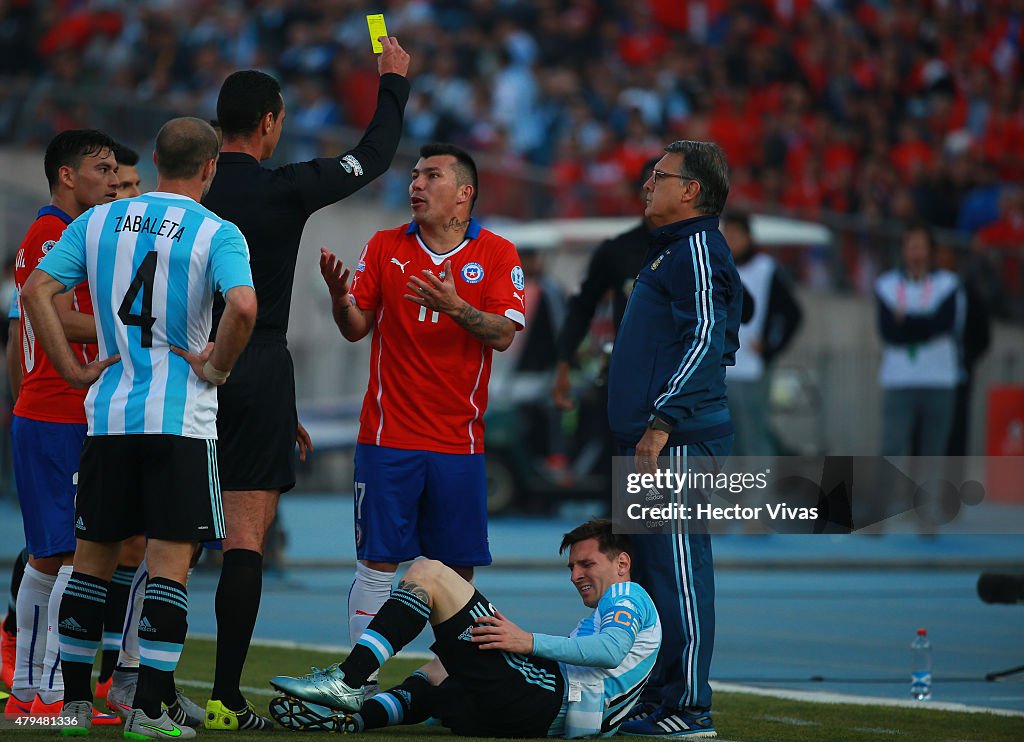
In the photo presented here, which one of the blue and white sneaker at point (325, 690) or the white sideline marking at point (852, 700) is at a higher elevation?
the blue and white sneaker at point (325, 690)

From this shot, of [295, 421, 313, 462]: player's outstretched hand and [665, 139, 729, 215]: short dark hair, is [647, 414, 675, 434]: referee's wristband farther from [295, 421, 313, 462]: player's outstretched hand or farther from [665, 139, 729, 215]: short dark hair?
[295, 421, 313, 462]: player's outstretched hand

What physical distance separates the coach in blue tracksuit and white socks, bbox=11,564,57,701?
245cm

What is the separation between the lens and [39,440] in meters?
6.83

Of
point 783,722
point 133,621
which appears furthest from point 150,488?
point 783,722

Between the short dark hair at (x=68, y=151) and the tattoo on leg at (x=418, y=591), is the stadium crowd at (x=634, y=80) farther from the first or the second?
the tattoo on leg at (x=418, y=591)

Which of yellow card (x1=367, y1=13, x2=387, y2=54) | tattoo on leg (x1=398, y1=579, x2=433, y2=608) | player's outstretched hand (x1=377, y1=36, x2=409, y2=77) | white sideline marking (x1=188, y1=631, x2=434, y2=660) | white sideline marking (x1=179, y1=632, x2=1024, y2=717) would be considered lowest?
white sideline marking (x1=179, y1=632, x2=1024, y2=717)

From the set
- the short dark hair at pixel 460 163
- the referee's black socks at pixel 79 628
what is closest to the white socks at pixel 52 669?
the referee's black socks at pixel 79 628

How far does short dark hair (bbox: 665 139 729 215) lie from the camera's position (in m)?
6.76

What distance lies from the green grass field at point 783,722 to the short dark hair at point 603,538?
0.86 metres

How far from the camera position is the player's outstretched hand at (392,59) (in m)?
7.06

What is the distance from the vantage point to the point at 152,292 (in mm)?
5863

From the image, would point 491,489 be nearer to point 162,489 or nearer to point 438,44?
point 438,44

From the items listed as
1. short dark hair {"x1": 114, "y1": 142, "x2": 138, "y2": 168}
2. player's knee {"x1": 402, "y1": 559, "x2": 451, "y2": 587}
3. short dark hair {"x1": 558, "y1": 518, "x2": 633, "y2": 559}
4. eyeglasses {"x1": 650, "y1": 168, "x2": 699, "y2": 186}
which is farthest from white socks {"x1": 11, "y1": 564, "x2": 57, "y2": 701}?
eyeglasses {"x1": 650, "y1": 168, "x2": 699, "y2": 186}

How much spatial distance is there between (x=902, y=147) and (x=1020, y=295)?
3.48 m
